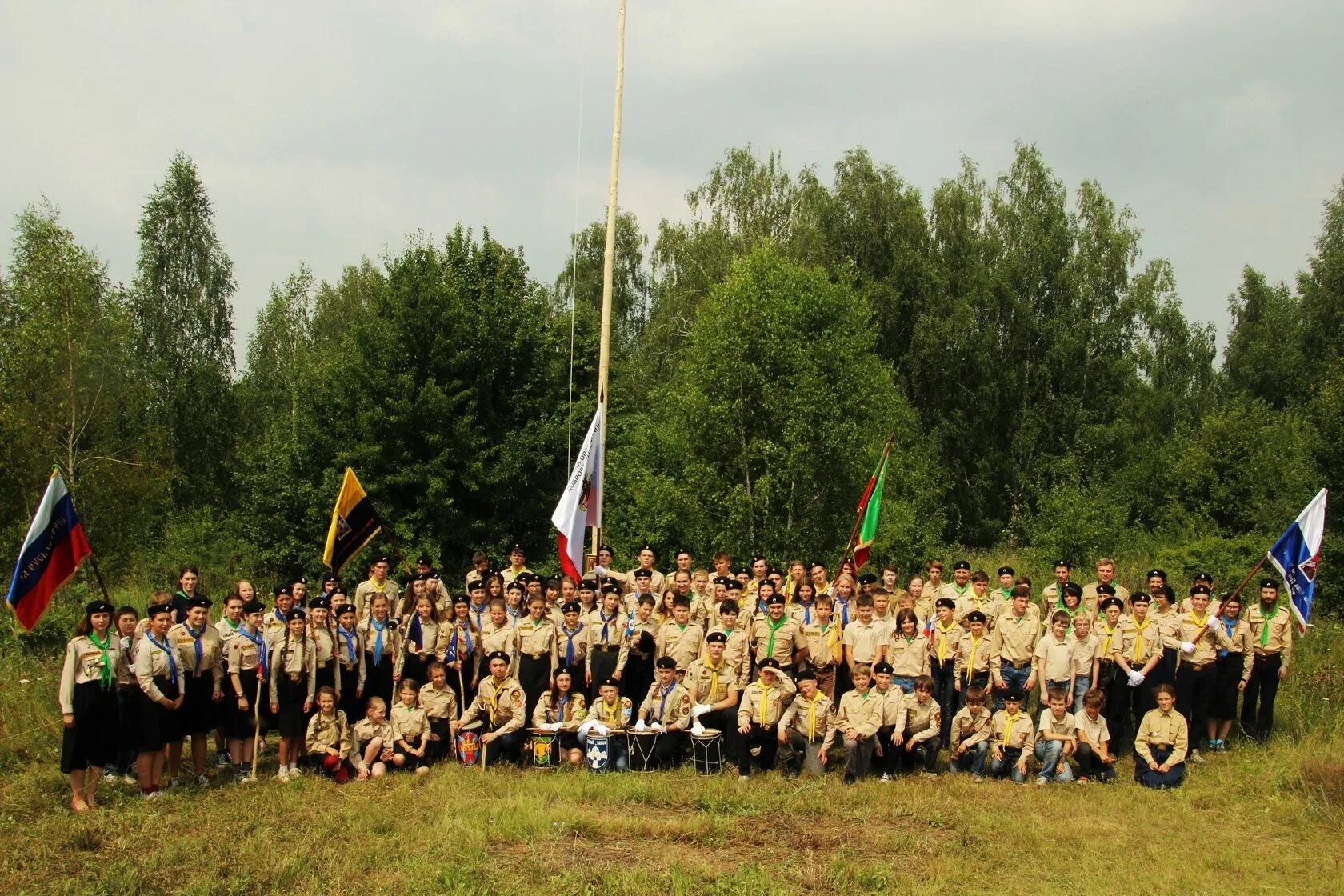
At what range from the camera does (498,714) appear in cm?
1082

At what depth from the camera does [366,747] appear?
10391 millimetres

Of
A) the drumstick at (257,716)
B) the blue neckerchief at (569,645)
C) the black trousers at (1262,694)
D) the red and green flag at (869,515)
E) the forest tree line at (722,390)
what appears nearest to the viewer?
the drumstick at (257,716)

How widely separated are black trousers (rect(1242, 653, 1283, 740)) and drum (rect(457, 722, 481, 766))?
7.75m

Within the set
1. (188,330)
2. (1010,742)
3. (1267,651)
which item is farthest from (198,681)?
(188,330)

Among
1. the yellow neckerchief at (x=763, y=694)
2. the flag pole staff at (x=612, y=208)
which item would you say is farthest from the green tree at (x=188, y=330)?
the yellow neckerchief at (x=763, y=694)

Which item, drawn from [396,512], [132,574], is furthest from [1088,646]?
[132,574]

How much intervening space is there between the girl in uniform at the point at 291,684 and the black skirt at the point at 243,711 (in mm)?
189

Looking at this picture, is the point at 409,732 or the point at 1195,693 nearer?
the point at 409,732

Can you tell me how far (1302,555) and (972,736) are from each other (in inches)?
159

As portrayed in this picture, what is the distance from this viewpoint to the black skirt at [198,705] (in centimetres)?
987

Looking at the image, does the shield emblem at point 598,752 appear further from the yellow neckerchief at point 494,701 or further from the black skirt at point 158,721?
the black skirt at point 158,721

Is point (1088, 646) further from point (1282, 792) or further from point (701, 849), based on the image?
point (701, 849)

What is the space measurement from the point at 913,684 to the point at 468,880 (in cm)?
512

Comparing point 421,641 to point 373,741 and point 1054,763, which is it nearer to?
point 373,741
